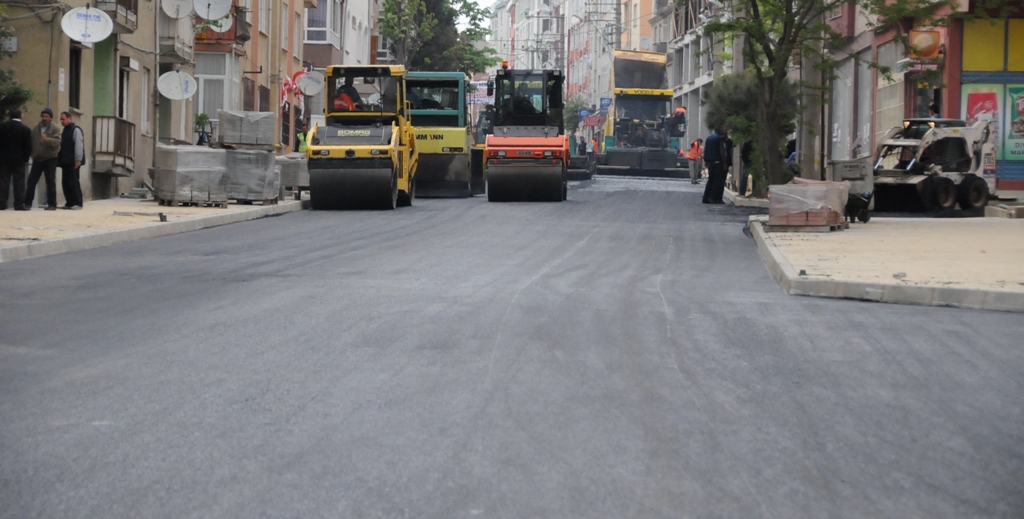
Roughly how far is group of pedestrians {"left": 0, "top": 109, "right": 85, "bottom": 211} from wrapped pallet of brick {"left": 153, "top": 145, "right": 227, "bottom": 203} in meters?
1.96

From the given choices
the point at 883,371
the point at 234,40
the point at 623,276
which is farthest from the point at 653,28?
the point at 883,371

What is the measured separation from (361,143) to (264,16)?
19563 millimetres

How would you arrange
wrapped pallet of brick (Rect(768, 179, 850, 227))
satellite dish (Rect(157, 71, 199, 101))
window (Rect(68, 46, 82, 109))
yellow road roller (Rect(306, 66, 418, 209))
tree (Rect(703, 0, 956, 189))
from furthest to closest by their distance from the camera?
satellite dish (Rect(157, 71, 199, 101)) → window (Rect(68, 46, 82, 109)) → yellow road roller (Rect(306, 66, 418, 209)) → tree (Rect(703, 0, 956, 189)) → wrapped pallet of brick (Rect(768, 179, 850, 227))

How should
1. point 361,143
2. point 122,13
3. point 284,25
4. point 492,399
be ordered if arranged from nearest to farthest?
point 492,399
point 361,143
point 122,13
point 284,25

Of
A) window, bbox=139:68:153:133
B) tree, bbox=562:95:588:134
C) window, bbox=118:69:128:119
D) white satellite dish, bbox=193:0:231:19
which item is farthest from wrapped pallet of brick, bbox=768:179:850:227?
tree, bbox=562:95:588:134

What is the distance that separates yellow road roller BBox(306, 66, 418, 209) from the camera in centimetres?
2525

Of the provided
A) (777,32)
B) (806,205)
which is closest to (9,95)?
(806,205)

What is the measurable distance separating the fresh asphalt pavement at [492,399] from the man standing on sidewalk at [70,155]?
10.3 metres

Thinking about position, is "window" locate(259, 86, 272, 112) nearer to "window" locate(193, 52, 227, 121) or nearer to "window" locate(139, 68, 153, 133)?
"window" locate(193, 52, 227, 121)

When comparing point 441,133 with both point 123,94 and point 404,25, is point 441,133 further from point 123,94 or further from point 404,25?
point 404,25

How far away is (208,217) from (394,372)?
48.3 ft

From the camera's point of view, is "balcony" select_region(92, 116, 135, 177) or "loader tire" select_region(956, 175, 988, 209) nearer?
"loader tire" select_region(956, 175, 988, 209)

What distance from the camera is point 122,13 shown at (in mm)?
Answer: 26969

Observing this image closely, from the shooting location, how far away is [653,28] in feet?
281
